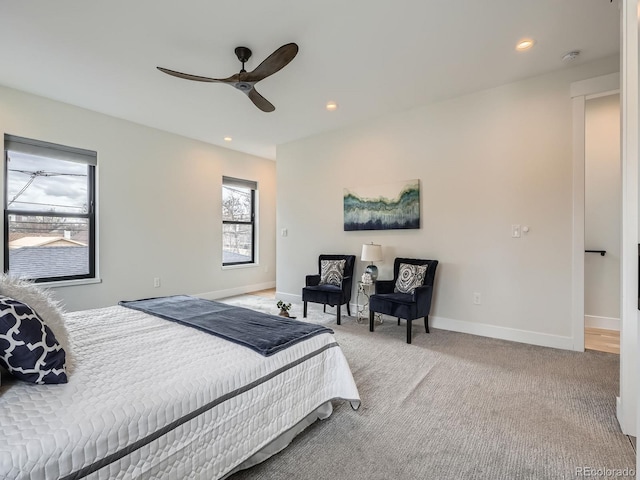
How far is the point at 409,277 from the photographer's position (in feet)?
11.7

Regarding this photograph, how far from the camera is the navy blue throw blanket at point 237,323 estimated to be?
5.31ft

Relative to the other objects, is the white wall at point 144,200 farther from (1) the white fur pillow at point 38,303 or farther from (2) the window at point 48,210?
(1) the white fur pillow at point 38,303

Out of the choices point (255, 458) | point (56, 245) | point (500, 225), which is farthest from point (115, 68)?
point (500, 225)

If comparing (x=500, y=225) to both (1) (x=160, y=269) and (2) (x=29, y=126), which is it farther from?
(2) (x=29, y=126)

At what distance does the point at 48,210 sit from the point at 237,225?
2803 millimetres

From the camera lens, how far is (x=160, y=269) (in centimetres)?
463

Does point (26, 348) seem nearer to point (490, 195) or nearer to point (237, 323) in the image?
point (237, 323)

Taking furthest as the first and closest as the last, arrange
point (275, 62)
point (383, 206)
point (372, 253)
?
point (383, 206) < point (372, 253) < point (275, 62)

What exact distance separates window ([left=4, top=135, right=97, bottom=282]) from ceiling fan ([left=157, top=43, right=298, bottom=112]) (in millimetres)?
2290

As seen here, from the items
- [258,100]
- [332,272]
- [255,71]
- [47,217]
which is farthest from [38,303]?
[332,272]

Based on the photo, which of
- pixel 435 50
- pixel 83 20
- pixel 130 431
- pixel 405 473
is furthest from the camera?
pixel 435 50

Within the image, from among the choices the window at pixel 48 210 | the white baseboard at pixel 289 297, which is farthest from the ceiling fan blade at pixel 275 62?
the white baseboard at pixel 289 297

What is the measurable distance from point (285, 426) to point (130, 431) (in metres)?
0.75

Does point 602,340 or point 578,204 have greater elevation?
point 578,204
